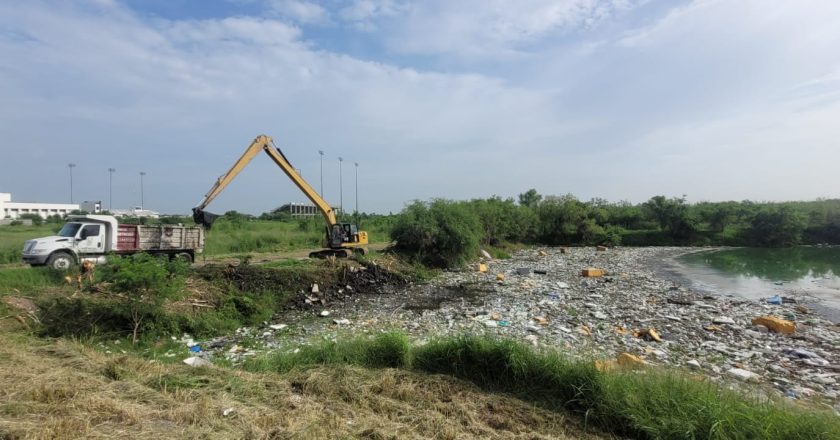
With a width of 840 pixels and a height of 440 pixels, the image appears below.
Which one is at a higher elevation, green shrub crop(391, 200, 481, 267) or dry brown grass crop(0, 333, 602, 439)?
green shrub crop(391, 200, 481, 267)

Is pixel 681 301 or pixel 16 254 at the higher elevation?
pixel 16 254

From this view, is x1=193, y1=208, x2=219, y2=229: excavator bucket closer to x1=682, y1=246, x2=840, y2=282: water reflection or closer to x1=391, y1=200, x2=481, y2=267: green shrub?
x1=391, y1=200, x2=481, y2=267: green shrub

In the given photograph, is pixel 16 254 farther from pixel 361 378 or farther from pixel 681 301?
pixel 681 301

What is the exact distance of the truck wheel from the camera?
1270cm

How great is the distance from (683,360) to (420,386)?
5318 millimetres

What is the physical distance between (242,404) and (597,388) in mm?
4069

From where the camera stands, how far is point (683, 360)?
7.53 metres

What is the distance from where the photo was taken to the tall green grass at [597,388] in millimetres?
4004

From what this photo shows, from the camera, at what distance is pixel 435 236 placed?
21.0 m

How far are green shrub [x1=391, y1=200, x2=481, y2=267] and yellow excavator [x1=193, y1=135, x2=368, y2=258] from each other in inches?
104

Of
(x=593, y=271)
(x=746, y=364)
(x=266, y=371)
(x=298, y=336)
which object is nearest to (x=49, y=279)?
(x=298, y=336)

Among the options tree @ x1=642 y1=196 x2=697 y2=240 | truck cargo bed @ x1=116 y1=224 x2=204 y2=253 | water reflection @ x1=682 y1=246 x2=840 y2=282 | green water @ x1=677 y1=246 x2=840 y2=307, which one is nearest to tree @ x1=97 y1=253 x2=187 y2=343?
truck cargo bed @ x1=116 y1=224 x2=204 y2=253

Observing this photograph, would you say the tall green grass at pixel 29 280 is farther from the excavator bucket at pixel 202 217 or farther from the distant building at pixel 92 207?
the distant building at pixel 92 207

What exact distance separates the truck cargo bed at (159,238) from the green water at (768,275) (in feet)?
68.0
